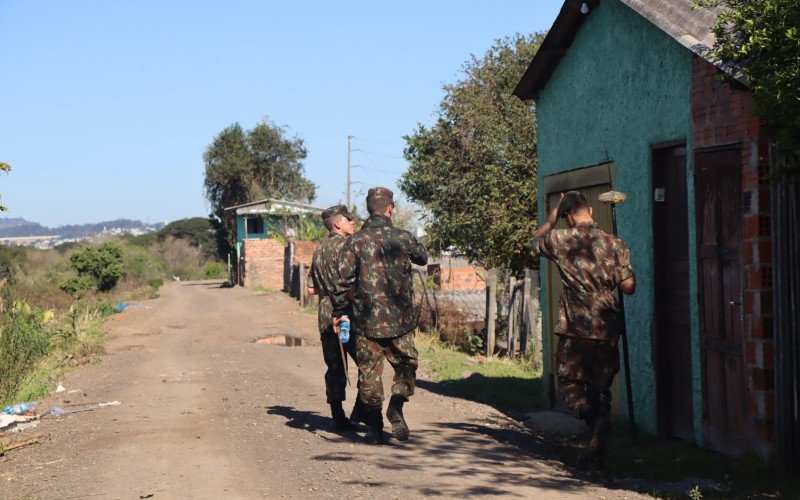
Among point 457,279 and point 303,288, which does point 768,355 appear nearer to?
point 303,288

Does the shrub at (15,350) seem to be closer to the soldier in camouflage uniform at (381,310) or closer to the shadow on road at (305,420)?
the shadow on road at (305,420)

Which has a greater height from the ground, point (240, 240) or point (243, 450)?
point (240, 240)

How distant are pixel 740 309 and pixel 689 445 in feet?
4.47

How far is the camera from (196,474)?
687 cm

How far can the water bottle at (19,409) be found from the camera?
10.8 m

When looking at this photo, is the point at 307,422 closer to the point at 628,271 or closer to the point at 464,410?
the point at 464,410

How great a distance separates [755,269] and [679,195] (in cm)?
155

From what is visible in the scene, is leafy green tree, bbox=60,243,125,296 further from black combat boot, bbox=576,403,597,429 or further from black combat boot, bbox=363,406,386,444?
black combat boot, bbox=576,403,597,429

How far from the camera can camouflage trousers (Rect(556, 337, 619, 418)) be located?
7031 millimetres

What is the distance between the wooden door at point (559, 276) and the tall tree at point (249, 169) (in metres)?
48.4

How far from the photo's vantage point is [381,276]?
309 inches

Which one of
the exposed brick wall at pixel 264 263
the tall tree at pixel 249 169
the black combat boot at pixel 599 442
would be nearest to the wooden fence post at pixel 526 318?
the black combat boot at pixel 599 442

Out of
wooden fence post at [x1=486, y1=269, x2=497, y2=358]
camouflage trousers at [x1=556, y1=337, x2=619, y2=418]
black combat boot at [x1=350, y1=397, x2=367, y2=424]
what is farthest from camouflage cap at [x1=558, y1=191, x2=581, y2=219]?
wooden fence post at [x1=486, y1=269, x2=497, y2=358]

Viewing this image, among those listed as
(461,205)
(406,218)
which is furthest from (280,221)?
(461,205)
